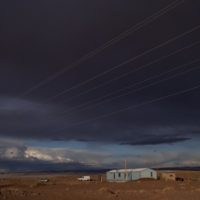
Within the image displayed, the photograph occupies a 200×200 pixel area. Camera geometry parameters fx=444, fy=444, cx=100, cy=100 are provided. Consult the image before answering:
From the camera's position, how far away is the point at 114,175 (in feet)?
453

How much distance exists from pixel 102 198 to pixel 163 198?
8.47 metres

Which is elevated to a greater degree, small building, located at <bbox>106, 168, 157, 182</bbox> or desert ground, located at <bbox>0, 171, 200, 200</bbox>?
small building, located at <bbox>106, 168, 157, 182</bbox>

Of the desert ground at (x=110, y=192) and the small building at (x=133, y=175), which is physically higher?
the small building at (x=133, y=175)

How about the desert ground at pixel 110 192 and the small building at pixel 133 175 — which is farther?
the small building at pixel 133 175

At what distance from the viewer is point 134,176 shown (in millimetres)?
132500

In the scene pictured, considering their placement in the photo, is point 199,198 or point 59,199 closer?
point 199,198

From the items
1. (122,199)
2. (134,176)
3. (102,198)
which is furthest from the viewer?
(134,176)

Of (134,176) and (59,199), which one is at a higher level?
(134,176)

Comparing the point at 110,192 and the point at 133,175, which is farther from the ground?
the point at 133,175

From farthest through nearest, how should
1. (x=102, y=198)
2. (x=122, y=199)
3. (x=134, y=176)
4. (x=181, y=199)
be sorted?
(x=134, y=176) → (x=102, y=198) → (x=122, y=199) → (x=181, y=199)

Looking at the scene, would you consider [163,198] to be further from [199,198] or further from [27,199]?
[27,199]

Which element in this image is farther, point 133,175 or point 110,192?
point 133,175

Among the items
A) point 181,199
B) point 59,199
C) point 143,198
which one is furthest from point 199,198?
point 59,199

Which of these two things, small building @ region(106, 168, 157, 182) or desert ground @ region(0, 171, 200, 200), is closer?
desert ground @ region(0, 171, 200, 200)
